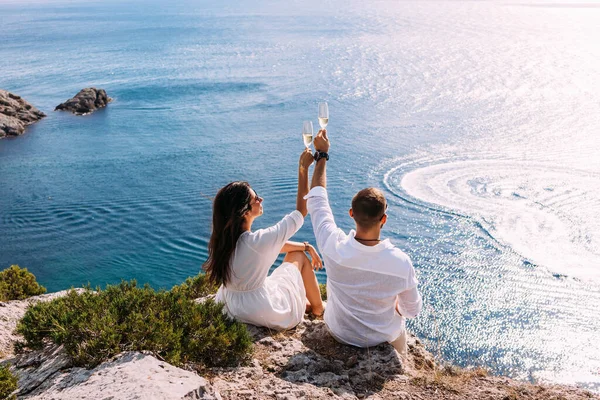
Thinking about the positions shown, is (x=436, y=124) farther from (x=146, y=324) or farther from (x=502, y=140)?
(x=146, y=324)

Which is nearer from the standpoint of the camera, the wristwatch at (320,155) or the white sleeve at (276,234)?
the wristwatch at (320,155)

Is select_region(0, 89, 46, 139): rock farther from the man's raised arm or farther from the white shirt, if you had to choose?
the white shirt

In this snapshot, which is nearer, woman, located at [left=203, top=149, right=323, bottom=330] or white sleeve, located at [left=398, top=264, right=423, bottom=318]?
white sleeve, located at [left=398, top=264, right=423, bottom=318]

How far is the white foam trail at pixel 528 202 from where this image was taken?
1484 centimetres

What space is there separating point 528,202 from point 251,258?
13.5 meters

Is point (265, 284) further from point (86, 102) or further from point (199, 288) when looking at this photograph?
point (86, 102)

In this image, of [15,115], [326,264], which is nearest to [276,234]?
[326,264]

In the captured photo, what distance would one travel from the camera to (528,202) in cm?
1739

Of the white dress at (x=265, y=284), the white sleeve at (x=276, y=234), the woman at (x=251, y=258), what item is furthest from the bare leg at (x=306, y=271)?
the white sleeve at (x=276, y=234)

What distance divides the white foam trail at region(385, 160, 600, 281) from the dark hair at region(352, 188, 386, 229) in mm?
10616

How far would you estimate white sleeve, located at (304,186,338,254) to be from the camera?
5523 millimetres

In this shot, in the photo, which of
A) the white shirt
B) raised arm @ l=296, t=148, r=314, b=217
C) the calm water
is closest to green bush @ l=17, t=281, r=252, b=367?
the white shirt

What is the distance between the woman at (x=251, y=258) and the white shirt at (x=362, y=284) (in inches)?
23.2

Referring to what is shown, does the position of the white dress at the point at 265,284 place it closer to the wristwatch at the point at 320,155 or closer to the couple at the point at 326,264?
the couple at the point at 326,264
